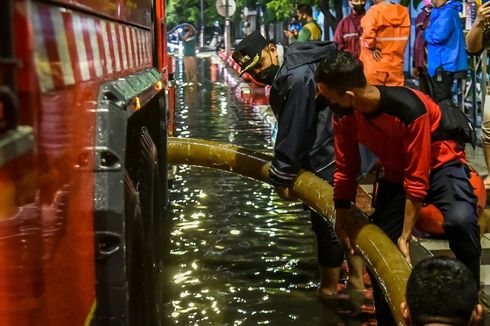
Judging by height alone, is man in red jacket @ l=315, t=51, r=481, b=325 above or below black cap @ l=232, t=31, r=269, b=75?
below

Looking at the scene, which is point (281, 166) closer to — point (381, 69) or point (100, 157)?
point (100, 157)

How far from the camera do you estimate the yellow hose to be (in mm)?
3447

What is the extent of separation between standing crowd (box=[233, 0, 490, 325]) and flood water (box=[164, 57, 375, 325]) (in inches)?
13.9

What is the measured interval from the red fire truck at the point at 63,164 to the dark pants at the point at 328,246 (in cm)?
261

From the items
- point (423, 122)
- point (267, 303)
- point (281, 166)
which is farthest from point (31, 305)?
point (267, 303)

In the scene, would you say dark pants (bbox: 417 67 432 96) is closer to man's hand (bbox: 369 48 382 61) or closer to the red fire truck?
man's hand (bbox: 369 48 382 61)

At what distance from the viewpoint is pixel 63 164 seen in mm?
1679

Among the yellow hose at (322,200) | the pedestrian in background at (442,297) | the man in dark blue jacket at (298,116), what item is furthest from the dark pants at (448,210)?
the pedestrian in background at (442,297)

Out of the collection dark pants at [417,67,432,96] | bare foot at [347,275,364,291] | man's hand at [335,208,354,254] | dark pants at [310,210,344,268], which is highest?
dark pants at [417,67,432,96]

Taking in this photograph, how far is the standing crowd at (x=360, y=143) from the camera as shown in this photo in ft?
11.9

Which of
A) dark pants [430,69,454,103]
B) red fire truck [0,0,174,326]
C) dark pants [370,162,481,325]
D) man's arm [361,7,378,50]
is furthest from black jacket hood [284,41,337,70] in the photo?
dark pants [430,69,454,103]

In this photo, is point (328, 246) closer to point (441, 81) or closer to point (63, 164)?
point (63, 164)

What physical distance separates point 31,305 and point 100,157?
1.96ft

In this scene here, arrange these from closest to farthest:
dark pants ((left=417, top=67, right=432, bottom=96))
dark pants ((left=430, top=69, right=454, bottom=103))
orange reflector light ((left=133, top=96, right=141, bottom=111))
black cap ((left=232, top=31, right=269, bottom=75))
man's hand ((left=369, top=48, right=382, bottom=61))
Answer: orange reflector light ((left=133, top=96, right=141, bottom=111)) → black cap ((left=232, top=31, right=269, bottom=75)) → man's hand ((left=369, top=48, right=382, bottom=61)) → dark pants ((left=430, top=69, right=454, bottom=103)) → dark pants ((left=417, top=67, right=432, bottom=96))
